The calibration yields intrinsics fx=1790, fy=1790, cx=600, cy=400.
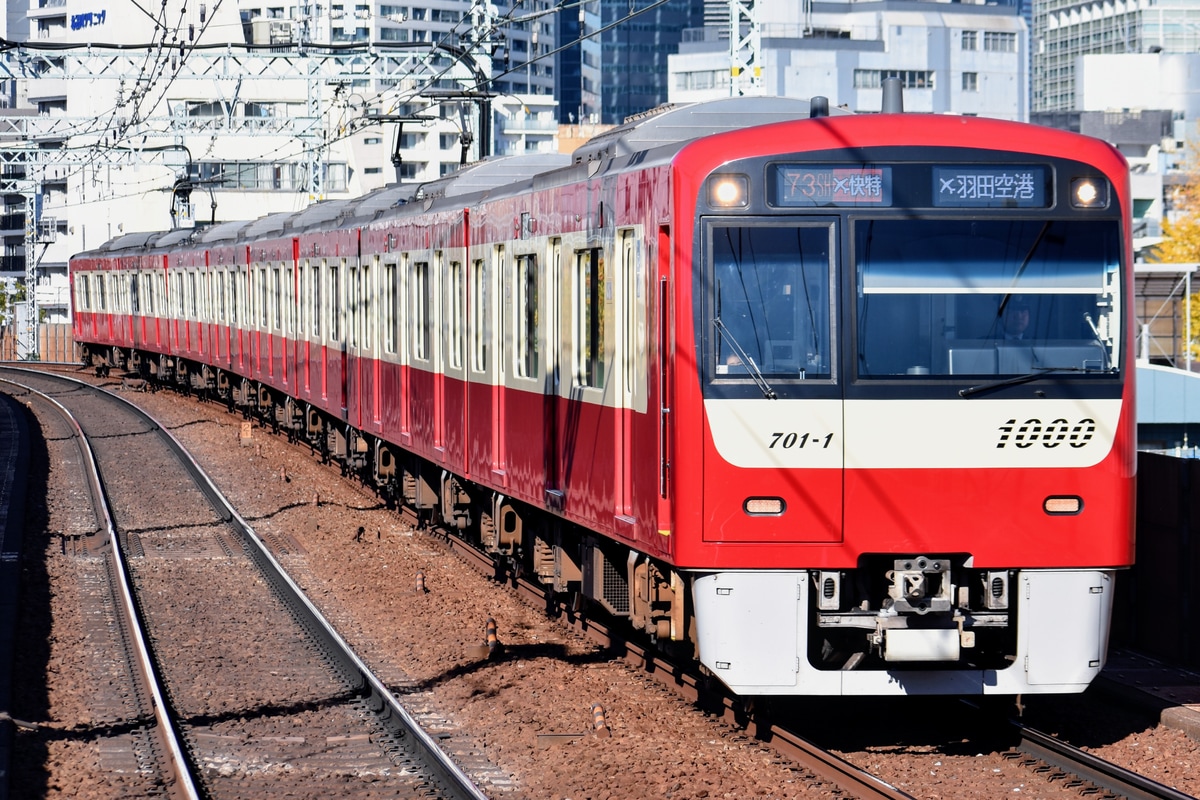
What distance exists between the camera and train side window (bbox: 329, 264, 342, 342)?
19828 millimetres

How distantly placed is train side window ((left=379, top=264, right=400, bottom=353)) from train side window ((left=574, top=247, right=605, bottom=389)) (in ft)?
21.4

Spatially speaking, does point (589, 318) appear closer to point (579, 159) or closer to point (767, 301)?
point (579, 159)

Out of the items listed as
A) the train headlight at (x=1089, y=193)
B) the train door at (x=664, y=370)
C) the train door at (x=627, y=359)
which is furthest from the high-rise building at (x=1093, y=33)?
the train door at (x=664, y=370)

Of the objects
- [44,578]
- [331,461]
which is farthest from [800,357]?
[331,461]

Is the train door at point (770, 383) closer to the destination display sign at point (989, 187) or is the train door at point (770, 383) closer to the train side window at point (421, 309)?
the destination display sign at point (989, 187)

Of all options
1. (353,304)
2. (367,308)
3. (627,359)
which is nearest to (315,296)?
(353,304)

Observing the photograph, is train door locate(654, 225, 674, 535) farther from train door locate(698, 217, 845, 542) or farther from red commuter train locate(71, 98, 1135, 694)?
train door locate(698, 217, 845, 542)

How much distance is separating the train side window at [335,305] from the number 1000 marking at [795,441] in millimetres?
12346

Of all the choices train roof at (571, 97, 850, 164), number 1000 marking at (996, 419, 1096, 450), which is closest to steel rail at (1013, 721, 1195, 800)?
number 1000 marking at (996, 419, 1096, 450)

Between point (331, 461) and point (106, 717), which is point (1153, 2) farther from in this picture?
point (106, 717)

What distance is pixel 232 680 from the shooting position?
10656 mm

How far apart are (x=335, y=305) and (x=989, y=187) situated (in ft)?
42.6

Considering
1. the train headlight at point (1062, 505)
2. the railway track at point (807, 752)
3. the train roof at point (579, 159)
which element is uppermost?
the train roof at point (579, 159)

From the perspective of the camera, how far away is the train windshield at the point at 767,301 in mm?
7953
